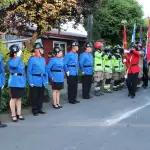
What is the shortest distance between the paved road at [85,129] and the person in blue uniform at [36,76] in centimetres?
34

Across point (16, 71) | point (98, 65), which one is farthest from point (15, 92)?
point (98, 65)

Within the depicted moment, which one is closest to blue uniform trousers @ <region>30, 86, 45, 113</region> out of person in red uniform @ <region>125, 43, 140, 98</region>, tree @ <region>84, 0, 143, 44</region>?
person in red uniform @ <region>125, 43, 140, 98</region>

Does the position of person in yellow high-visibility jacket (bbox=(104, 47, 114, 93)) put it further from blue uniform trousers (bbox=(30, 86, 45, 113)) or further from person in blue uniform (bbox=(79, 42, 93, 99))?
blue uniform trousers (bbox=(30, 86, 45, 113))

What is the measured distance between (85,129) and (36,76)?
2.20 metres

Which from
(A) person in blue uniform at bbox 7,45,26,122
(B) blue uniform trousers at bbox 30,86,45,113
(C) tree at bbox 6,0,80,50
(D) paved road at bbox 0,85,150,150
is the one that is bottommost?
(D) paved road at bbox 0,85,150,150

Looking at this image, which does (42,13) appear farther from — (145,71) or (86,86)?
(145,71)

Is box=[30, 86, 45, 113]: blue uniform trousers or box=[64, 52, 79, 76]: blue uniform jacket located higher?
box=[64, 52, 79, 76]: blue uniform jacket

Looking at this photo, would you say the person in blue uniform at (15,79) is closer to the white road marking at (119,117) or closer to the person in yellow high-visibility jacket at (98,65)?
the white road marking at (119,117)

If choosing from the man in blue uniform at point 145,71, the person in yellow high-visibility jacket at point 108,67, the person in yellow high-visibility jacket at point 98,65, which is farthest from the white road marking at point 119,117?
the man in blue uniform at point 145,71

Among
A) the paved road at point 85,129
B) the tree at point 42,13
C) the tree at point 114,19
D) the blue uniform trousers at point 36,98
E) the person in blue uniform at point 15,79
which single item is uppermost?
the tree at point 114,19

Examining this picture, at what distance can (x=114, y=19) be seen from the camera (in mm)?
20234

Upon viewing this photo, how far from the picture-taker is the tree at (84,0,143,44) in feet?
66.0

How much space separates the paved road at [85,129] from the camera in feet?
20.4

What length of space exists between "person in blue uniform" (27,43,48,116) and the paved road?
338mm
